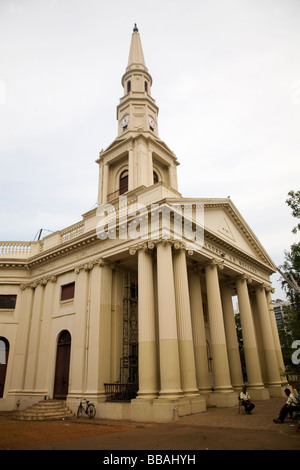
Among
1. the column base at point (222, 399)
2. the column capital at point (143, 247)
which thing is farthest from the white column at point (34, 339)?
the column base at point (222, 399)

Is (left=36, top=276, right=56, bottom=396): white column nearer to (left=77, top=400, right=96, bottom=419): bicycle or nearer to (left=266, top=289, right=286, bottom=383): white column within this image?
(left=77, top=400, right=96, bottom=419): bicycle

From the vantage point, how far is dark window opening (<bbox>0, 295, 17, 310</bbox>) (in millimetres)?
21719

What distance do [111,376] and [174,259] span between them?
689 centimetres

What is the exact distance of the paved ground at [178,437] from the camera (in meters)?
7.36

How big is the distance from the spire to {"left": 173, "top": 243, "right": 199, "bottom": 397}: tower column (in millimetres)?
21590

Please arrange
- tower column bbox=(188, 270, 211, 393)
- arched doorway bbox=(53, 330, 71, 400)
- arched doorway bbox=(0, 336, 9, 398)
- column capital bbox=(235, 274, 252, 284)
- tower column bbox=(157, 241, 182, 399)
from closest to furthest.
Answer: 1. tower column bbox=(157, 241, 182, 399)
2. tower column bbox=(188, 270, 211, 393)
3. arched doorway bbox=(53, 330, 71, 400)
4. arched doorway bbox=(0, 336, 9, 398)
5. column capital bbox=(235, 274, 252, 284)

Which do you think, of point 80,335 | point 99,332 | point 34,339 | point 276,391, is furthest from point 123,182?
point 276,391

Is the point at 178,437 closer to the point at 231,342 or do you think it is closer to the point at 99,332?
the point at 99,332

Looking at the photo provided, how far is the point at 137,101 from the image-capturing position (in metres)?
27.5

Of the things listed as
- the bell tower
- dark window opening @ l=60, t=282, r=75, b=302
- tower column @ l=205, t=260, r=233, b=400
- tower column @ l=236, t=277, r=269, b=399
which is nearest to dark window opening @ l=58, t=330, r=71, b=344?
dark window opening @ l=60, t=282, r=75, b=302

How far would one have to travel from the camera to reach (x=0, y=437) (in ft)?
31.4

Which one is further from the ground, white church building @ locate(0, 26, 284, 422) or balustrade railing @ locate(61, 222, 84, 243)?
balustrade railing @ locate(61, 222, 84, 243)

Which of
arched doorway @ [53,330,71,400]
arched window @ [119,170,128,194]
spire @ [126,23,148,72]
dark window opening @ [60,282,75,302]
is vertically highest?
spire @ [126,23,148,72]

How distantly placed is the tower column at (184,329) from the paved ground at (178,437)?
7.47 feet
